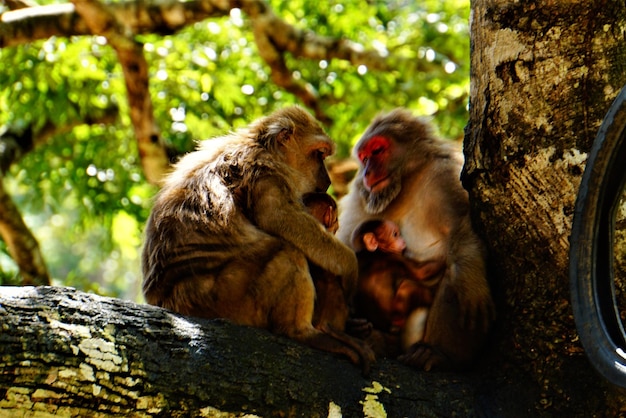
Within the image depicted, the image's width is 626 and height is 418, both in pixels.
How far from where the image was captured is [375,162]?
4.85m

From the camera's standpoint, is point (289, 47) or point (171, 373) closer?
point (171, 373)

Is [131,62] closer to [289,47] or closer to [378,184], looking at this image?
[289,47]

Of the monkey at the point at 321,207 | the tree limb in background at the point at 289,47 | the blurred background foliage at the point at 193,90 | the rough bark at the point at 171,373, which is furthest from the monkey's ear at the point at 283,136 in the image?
the tree limb in background at the point at 289,47

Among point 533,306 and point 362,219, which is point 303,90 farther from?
point 533,306

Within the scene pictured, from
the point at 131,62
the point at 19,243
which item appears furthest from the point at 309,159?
the point at 19,243

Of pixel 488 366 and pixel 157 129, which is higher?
pixel 157 129

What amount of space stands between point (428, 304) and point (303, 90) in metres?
4.41

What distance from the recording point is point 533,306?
11.0ft

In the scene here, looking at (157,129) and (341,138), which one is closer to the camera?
(157,129)

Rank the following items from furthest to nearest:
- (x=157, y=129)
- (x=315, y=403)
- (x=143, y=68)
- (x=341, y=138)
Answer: (x=341, y=138), (x=157, y=129), (x=143, y=68), (x=315, y=403)

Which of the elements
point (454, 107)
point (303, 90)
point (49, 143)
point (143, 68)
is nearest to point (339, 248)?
point (143, 68)

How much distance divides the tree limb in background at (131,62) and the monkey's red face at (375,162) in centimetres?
213

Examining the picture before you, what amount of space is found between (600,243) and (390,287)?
2.32 m

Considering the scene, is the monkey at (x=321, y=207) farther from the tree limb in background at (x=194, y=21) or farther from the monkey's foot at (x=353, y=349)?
the tree limb in background at (x=194, y=21)
